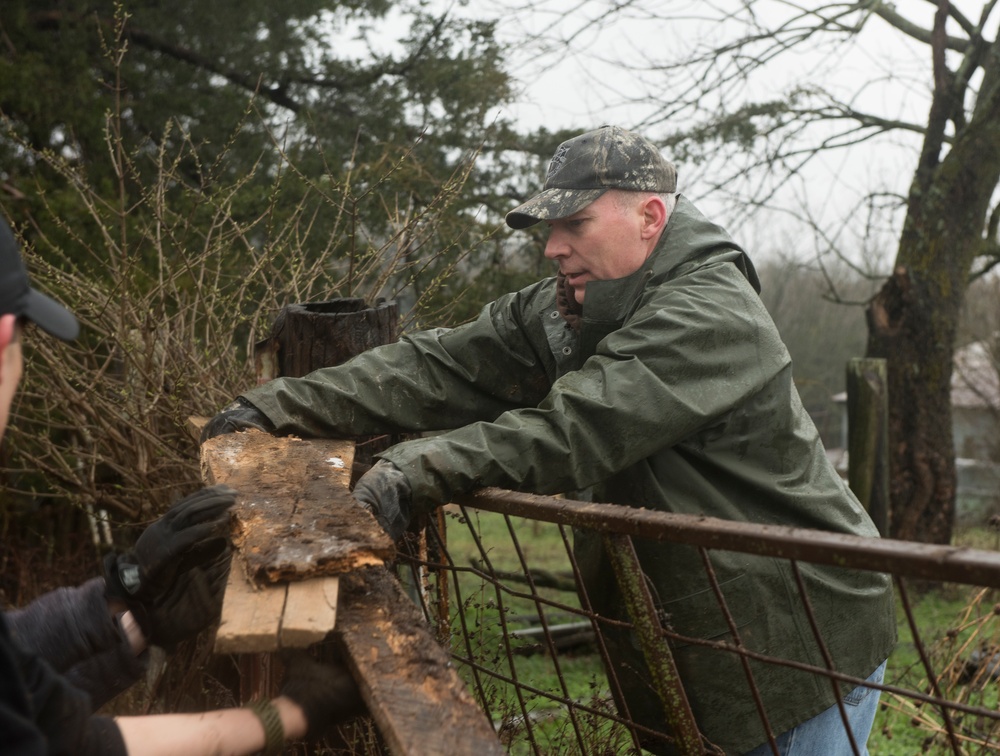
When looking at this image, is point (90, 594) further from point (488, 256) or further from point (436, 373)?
point (488, 256)

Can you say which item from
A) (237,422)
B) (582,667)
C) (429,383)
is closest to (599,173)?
(429,383)

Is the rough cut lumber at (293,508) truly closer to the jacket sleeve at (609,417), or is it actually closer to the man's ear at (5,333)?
the jacket sleeve at (609,417)

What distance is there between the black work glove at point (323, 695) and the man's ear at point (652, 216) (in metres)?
1.48

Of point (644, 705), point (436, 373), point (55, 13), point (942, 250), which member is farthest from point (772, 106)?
point (644, 705)

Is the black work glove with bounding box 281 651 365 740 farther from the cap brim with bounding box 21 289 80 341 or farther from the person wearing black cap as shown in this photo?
the cap brim with bounding box 21 289 80 341

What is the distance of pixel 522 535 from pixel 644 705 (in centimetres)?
1301

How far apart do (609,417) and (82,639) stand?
1201mm

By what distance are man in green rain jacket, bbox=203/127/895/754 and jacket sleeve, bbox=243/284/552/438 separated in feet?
0.04

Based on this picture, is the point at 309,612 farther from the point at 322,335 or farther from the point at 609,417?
the point at 322,335

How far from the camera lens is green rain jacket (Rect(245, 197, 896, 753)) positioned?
226 cm

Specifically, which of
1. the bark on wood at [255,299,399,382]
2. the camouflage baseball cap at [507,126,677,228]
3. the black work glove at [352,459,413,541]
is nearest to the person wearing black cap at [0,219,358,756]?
the black work glove at [352,459,413,541]

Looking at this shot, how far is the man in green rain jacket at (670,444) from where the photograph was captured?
2.26 m

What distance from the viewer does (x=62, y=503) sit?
7121mm

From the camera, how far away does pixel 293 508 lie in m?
2.18
